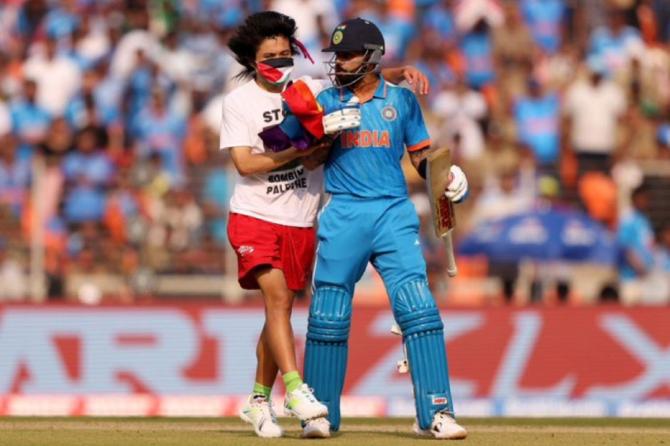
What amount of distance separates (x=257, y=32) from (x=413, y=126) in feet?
3.63

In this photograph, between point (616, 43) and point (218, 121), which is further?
point (616, 43)

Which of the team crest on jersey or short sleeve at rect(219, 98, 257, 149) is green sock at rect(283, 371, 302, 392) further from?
the team crest on jersey

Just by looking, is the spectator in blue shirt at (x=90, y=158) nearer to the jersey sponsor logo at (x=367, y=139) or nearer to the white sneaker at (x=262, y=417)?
the white sneaker at (x=262, y=417)

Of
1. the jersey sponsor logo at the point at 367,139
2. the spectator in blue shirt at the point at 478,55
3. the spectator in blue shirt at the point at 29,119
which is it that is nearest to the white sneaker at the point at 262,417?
the jersey sponsor logo at the point at 367,139

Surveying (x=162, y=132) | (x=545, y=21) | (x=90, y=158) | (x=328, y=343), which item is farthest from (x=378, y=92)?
(x=545, y=21)

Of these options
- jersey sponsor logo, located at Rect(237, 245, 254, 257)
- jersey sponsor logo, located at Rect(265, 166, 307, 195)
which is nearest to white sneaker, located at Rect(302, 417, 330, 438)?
jersey sponsor logo, located at Rect(237, 245, 254, 257)

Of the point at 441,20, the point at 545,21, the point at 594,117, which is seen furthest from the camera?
the point at 545,21

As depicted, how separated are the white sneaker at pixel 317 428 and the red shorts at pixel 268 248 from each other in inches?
34.1

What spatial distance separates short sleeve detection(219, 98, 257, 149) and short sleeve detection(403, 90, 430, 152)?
92 cm

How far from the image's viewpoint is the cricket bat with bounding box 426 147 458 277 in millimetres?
9438

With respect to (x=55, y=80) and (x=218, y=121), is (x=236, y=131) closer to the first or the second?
(x=218, y=121)

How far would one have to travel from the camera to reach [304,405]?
363 inches

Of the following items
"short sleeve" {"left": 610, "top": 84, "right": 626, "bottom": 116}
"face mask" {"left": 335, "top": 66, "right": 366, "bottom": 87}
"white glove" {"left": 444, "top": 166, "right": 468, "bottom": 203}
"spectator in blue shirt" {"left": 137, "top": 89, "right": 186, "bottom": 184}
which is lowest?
"spectator in blue shirt" {"left": 137, "top": 89, "right": 186, "bottom": 184}

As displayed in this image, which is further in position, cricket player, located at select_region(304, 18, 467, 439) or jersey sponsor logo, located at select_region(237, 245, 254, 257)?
jersey sponsor logo, located at select_region(237, 245, 254, 257)
